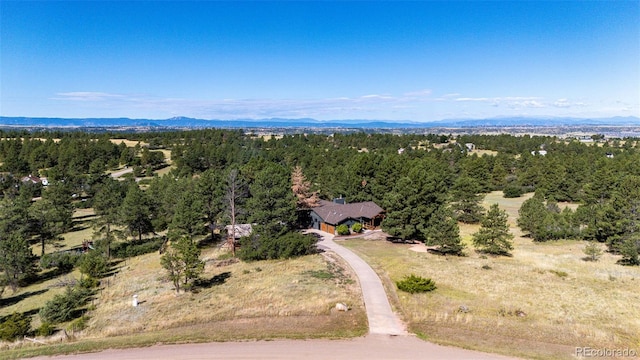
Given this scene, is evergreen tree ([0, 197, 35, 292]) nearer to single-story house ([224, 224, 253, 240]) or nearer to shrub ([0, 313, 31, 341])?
shrub ([0, 313, 31, 341])

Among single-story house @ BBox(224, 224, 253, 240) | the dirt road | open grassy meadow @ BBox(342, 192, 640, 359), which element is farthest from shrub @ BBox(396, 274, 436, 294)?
single-story house @ BBox(224, 224, 253, 240)

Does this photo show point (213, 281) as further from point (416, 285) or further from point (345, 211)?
point (345, 211)

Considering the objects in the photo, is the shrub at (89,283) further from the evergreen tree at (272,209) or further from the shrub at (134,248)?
the evergreen tree at (272,209)

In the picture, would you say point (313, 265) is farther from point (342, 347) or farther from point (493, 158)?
point (493, 158)

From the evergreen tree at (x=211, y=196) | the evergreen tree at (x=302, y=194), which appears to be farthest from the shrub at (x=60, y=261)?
the evergreen tree at (x=302, y=194)

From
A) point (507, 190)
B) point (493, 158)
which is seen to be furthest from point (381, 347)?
point (493, 158)

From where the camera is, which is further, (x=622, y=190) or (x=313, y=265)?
(x=622, y=190)

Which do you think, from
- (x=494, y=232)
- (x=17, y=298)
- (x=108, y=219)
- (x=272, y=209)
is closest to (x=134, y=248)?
(x=108, y=219)
